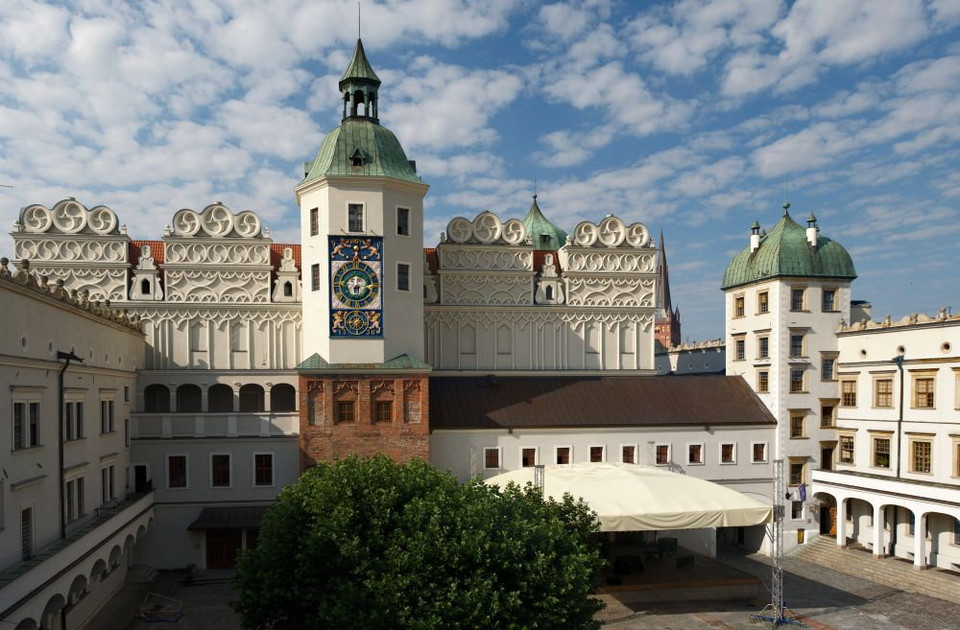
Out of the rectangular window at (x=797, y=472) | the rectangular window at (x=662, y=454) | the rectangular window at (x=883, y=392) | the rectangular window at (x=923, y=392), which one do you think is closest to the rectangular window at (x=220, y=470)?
the rectangular window at (x=662, y=454)

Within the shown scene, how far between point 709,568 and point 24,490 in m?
29.7

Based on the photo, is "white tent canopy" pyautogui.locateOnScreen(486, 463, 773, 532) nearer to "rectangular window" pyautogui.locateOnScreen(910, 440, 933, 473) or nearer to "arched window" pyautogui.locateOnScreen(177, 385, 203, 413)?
"rectangular window" pyautogui.locateOnScreen(910, 440, 933, 473)

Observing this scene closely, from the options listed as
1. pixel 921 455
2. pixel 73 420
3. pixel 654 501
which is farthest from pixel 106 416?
pixel 921 455

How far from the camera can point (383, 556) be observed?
21.0 m

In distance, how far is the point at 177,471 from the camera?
35.9 meters

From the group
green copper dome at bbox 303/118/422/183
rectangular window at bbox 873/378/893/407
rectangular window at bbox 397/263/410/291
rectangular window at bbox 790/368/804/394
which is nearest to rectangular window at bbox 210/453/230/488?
rectangular window at bbox 397/263/410/291

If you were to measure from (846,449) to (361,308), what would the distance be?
97.0 feet

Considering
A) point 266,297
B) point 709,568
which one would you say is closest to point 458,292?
point 266,297

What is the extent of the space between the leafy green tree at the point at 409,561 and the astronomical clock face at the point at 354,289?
1243cm

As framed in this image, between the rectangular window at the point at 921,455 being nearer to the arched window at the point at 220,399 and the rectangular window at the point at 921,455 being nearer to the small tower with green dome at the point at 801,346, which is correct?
the small tower with green dome at the point at 801,346

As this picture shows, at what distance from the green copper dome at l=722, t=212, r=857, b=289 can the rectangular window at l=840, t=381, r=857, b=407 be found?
6409 millimetres

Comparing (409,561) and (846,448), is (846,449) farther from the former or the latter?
(409,561)

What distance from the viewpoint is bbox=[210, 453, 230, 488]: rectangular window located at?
36.0 metres

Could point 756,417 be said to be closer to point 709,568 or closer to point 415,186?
point 709,568
